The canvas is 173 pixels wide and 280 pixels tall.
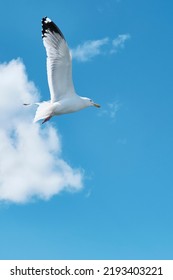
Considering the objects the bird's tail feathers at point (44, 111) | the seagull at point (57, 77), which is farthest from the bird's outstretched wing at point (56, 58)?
the bird's tail feathers at point (44, 111)

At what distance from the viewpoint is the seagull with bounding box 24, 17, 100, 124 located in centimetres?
1233

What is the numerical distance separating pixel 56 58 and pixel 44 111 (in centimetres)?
138

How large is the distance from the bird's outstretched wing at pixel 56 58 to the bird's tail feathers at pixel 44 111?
0.43 metres

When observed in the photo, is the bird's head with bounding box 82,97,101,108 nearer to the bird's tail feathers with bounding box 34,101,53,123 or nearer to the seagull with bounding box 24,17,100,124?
the seagull with bounding box 24,17,100,124

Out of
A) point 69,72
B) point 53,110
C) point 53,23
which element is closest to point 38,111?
point 53,110

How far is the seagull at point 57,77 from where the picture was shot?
12.3 m

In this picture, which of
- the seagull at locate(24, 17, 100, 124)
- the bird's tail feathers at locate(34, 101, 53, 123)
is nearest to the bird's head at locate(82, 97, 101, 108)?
the seagull at locate(24, 17, 100, 124)

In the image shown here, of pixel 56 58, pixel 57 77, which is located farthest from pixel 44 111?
pixel 56 58

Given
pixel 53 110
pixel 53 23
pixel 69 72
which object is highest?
pixel 53 23

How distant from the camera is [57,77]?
41.5 ft

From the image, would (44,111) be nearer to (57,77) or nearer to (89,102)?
(57,77)
